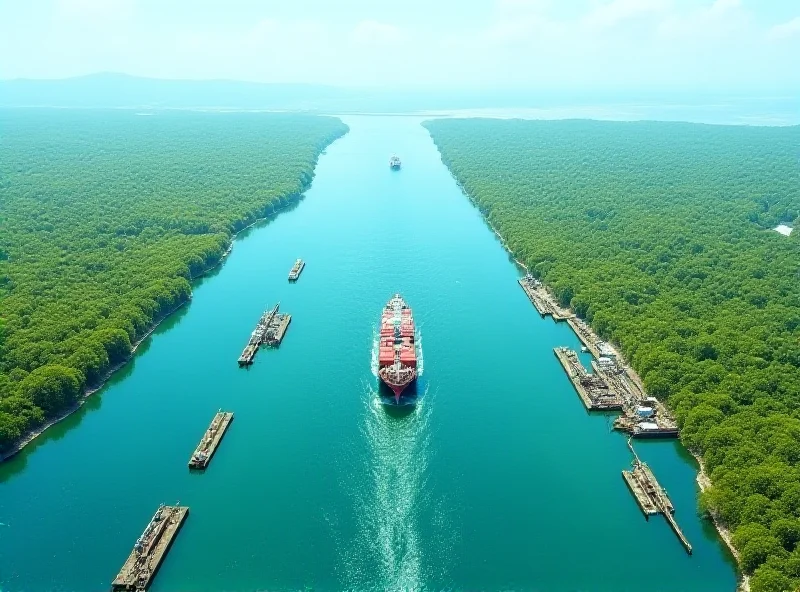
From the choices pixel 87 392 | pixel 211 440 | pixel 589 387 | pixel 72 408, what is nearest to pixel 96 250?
pixel 87 392

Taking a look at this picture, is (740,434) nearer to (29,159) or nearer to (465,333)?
(465,333)

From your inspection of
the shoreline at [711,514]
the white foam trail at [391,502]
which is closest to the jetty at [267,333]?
the white foam trail at [391,502]

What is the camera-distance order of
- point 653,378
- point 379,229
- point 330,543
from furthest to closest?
point 379,229
point 653,378
point 330,543

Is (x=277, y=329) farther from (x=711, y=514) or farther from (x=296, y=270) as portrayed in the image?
(x=711, y=514)

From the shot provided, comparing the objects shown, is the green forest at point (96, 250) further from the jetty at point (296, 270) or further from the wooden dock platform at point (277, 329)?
the wooden dock platform at point (277, 329)

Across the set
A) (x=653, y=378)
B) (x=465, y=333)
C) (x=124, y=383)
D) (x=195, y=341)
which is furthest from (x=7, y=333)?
(x=653, y=378)

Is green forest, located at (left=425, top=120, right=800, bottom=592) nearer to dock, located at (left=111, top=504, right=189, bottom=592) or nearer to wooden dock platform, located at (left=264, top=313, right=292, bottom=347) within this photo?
wooden dock platform, located at (left=264, top=313, right=292, bottom=347)
